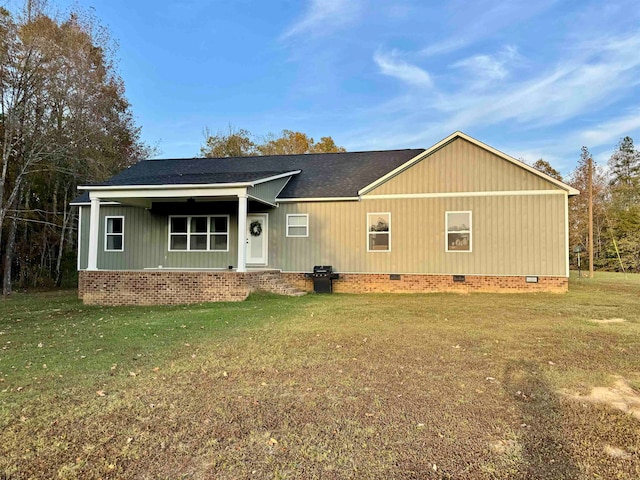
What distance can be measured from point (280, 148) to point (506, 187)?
25.2 metres

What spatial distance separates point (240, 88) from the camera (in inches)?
833

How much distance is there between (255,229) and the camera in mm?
13930

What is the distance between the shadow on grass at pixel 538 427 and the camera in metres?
2.51

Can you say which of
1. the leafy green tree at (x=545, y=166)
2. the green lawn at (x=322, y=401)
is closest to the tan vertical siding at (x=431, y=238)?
the green lawn at (x=322, y=401)

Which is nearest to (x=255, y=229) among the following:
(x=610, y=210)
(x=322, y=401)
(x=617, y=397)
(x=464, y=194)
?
(x=464, y=194)

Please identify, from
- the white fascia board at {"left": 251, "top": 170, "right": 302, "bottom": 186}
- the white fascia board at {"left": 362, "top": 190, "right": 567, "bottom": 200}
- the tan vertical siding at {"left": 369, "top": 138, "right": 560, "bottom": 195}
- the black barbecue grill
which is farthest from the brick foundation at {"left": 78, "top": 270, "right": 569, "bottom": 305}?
the tan vertical siding at {"left": 369, "top": 138, "right": 560, "bottom": 195}

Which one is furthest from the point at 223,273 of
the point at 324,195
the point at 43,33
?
the point at 43,33

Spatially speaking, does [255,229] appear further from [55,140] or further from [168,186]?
[55,140]

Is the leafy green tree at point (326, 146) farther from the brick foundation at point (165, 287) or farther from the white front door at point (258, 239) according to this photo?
the brick foundation at point (165, 287)

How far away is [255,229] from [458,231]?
6.44 meters

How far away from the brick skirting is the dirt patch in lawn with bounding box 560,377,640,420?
27.7ft

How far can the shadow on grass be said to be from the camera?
2.51 m

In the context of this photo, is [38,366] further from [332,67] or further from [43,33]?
[332,67]

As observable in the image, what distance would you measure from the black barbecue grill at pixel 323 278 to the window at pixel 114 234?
23.1ft
